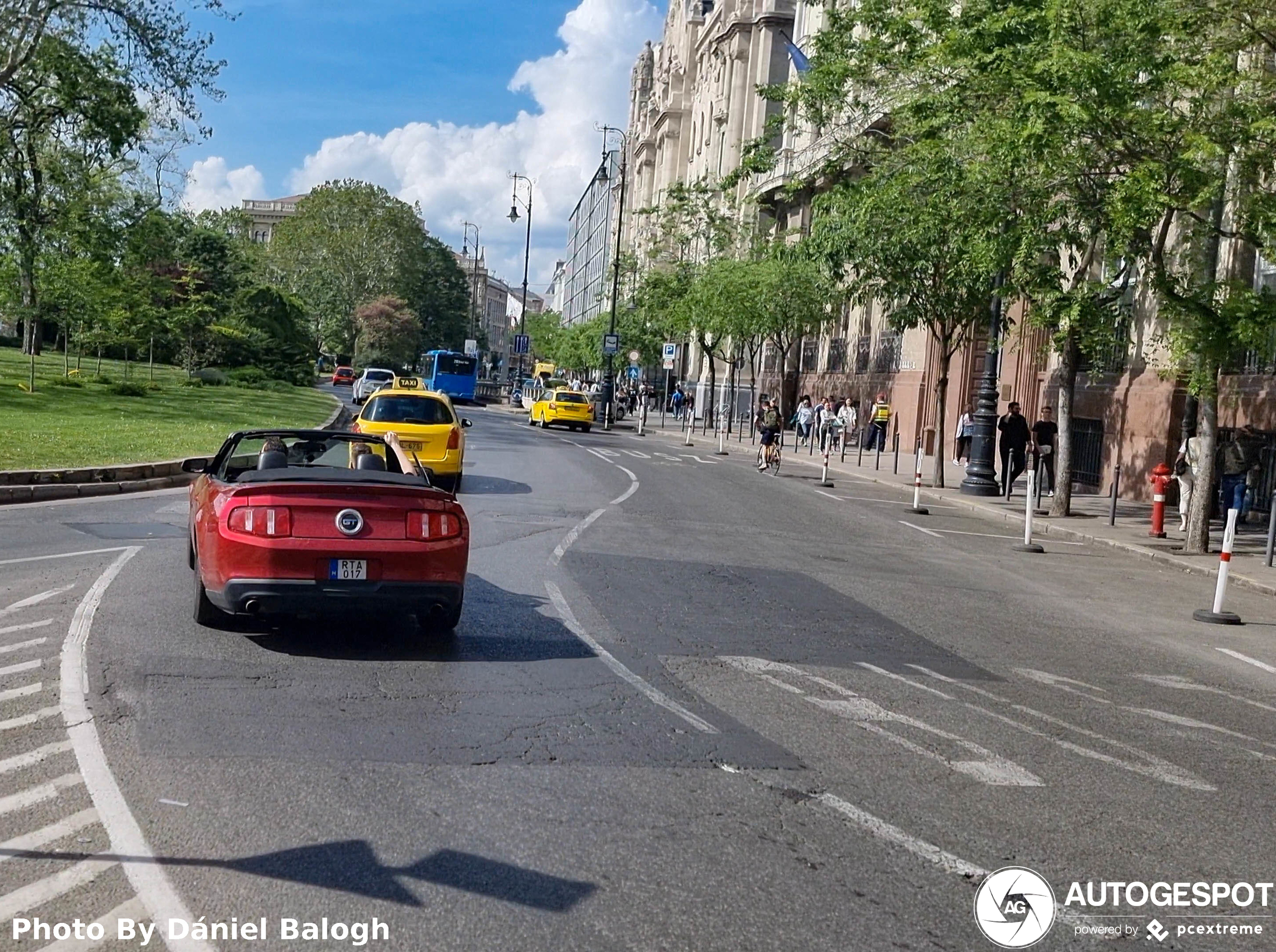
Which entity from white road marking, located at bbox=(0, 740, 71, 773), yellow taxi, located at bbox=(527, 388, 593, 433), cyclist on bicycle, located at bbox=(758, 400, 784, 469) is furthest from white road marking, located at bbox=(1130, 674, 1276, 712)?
yellow taxi, located at bbox=(527, 388, 593, 433)

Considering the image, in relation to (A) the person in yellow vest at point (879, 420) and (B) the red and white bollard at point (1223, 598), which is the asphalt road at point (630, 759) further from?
(A) the person in yellow vest at point (879, 420)

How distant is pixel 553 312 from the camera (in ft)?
473

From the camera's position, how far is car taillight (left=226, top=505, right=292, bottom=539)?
8.37m

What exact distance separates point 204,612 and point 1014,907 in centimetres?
604

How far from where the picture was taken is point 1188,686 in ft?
31.0

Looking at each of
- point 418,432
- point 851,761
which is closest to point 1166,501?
point 418,432

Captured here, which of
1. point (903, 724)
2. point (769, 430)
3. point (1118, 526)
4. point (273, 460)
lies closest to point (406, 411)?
point (273, 460)

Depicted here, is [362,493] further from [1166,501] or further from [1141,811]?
[1166,501]

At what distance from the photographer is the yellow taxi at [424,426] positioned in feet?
65.1

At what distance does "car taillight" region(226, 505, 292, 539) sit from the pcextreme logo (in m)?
Answer: 5.00

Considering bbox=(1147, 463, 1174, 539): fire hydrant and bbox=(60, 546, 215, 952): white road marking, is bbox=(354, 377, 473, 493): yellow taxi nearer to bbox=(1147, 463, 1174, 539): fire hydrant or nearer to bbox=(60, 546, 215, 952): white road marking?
bbox=(1147, 463, 1174, 539): fire hydrant

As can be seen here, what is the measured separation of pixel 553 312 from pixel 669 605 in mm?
134591

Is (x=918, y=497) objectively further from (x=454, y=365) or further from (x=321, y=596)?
(x=454, y=365)

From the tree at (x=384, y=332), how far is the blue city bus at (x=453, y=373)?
27.3 meters
